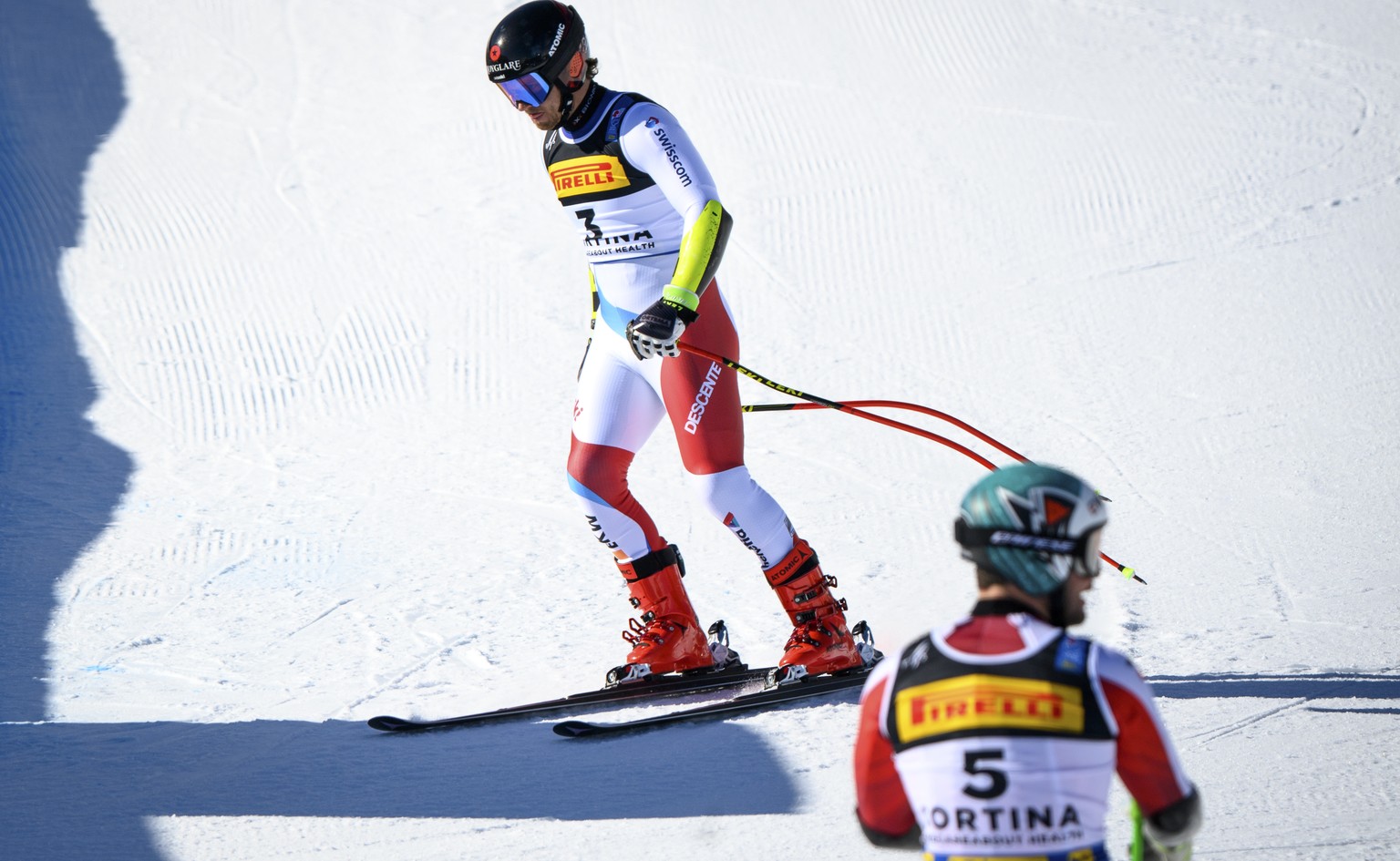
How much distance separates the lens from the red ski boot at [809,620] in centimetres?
447

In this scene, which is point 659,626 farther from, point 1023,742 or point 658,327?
point 1023,742

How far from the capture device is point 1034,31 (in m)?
12.0

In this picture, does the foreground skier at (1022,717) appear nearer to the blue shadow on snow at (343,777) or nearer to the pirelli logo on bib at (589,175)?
the blue shadow on snow at (343,777)

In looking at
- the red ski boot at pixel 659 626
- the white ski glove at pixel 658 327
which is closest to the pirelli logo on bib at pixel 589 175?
the white ski glove at pixel 658 327

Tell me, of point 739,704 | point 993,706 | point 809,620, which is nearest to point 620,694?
point 739,704

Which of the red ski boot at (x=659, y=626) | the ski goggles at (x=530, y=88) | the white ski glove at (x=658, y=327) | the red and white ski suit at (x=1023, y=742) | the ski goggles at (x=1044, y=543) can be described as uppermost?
the ski goggles at (x=530, y=88)

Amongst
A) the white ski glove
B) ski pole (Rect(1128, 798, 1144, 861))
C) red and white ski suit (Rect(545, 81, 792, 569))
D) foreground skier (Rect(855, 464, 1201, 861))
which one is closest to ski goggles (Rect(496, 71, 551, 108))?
red and white ski suit (Rect(545, 81, 792, 569))

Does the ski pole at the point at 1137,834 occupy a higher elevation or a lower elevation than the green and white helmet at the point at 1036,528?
lower

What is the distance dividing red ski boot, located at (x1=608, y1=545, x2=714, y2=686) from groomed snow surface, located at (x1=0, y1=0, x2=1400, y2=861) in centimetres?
20

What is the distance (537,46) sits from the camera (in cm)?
421

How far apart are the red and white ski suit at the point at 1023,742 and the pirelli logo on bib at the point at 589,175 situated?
8.74 feet

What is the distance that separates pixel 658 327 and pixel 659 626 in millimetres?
1148

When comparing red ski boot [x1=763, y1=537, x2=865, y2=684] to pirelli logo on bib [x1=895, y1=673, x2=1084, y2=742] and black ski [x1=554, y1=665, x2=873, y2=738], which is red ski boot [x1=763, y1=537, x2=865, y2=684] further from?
pirelli logo on bib [x1=895, y1=673, x2=1084, y2=742]

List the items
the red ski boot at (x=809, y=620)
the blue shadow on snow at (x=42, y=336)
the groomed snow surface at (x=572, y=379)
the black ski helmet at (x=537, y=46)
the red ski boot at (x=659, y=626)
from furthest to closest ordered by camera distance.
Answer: the blue shadow on snow at (x=42, y=336)
the red ski boot at (x=659, y=626)
the red ski boot at (x=809, y=620)
the black ski helmet at (x=537, y=46)
the groomed snow surface at (x=572, y=379)
